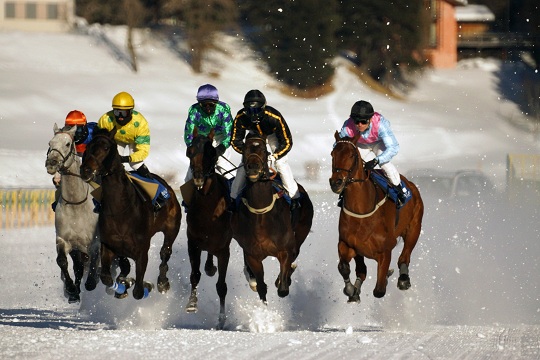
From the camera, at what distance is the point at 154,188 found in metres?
14.5

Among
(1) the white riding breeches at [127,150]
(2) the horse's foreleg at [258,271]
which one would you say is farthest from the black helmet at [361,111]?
(1) the white riding breeches at [127,150]

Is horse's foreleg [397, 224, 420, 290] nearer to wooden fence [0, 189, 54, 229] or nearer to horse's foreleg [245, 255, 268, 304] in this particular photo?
horse's foreleg [245, 255, 268, 304]

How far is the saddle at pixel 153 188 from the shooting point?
1418 centimetres

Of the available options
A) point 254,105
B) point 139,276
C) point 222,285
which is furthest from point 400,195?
point 139,276

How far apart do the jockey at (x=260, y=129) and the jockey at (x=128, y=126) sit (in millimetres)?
1147

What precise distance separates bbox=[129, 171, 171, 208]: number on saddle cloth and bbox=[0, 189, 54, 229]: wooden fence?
10.9m

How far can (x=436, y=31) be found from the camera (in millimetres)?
68500

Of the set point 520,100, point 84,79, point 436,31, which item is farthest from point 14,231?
point 436,31

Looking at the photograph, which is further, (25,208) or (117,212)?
(25,208)

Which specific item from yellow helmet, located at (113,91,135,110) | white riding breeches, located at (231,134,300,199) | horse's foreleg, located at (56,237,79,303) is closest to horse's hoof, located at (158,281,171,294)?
horse's foreleg, located at (56,237,79,303)

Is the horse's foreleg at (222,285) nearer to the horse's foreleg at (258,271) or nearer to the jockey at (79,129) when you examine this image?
the horse's foreleg at (258,271)

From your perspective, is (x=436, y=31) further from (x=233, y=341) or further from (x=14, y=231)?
(x=233, y=341)

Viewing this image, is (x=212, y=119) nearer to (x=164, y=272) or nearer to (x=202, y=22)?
(x=164, y=272)

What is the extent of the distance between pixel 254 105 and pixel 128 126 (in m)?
1.71
